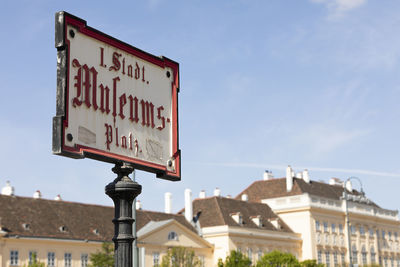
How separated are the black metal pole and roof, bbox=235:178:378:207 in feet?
228

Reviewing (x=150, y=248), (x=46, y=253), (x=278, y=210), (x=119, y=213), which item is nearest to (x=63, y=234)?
(x=46, y=253)

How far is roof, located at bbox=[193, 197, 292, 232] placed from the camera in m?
64.1

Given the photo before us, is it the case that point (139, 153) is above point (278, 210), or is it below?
below

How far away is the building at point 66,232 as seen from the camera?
4778cm

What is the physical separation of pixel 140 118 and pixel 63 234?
47042 mm

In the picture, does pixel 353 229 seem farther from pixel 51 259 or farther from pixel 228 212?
pixel 51 259

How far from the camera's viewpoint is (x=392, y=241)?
86.9 meters

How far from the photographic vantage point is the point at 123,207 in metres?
5.64

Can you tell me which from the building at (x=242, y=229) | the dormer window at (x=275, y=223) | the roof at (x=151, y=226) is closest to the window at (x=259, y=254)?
the building at (x=242, y=229)

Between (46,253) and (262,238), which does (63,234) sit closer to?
(46,253)

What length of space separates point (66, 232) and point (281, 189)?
31.7 metres

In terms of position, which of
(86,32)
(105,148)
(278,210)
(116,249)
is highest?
(278,210)

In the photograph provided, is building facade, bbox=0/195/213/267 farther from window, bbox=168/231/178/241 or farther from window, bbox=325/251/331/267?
window, bbox=325/251/331/267

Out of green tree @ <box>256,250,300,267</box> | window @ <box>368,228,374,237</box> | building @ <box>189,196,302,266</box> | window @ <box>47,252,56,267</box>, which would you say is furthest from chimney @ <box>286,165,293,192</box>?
window @ <box>47,252,56,267</box>
